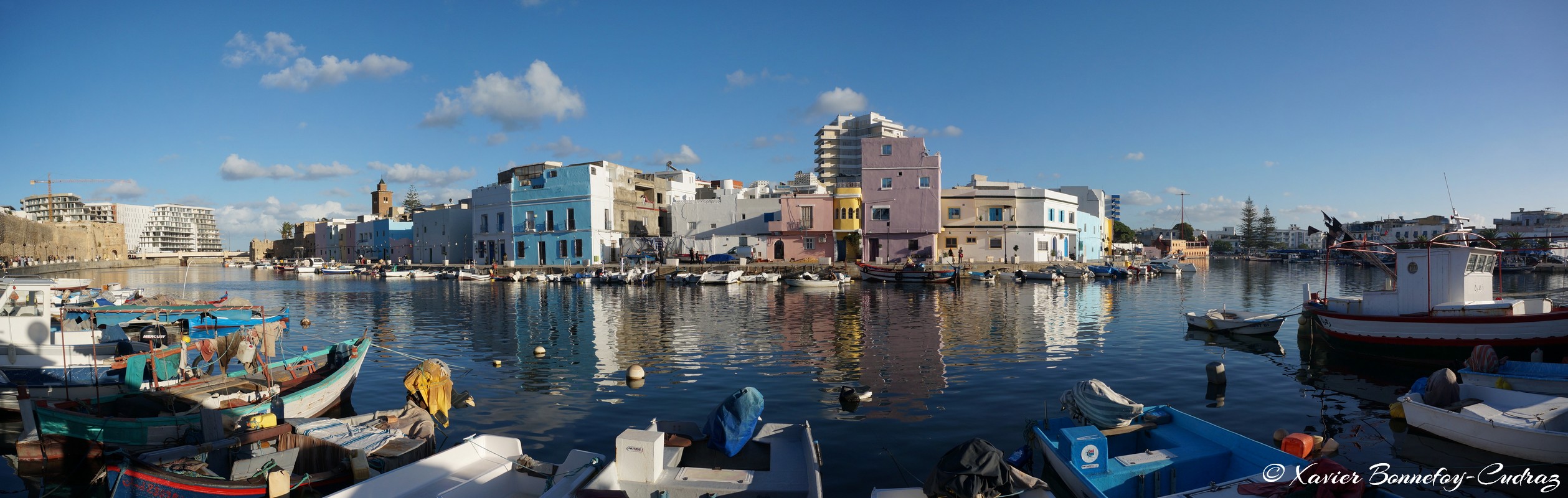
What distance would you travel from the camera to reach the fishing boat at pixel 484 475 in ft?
23.4

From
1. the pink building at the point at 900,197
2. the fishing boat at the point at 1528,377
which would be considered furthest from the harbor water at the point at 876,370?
the pink building at the point at 900,197

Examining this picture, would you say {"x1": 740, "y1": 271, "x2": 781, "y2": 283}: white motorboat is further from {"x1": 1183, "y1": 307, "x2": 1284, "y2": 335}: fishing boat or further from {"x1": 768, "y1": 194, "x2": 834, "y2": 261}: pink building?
{"x1": 1183, "y1": 307, "x2": 1284, "y2": 335}: fishing boat

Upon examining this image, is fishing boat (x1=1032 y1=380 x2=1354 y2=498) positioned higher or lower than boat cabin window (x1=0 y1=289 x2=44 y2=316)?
lower

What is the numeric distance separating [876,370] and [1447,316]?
1319cm

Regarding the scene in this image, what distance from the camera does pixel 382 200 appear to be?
10100 centimetres

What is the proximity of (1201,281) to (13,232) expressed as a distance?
125 meters

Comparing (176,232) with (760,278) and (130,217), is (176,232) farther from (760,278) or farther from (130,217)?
(760,278)

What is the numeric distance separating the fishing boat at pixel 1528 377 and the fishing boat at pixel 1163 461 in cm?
684

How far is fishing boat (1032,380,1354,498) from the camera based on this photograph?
738cm

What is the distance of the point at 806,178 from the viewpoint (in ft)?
261

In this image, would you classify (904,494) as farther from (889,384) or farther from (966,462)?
(889,384)

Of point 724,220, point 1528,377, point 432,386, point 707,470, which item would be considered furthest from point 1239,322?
point 724,220

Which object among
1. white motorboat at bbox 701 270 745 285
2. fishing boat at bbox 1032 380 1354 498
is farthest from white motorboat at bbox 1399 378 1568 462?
white motorboat at bbox 701 270 745 285

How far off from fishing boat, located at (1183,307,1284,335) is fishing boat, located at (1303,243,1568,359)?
272cm
